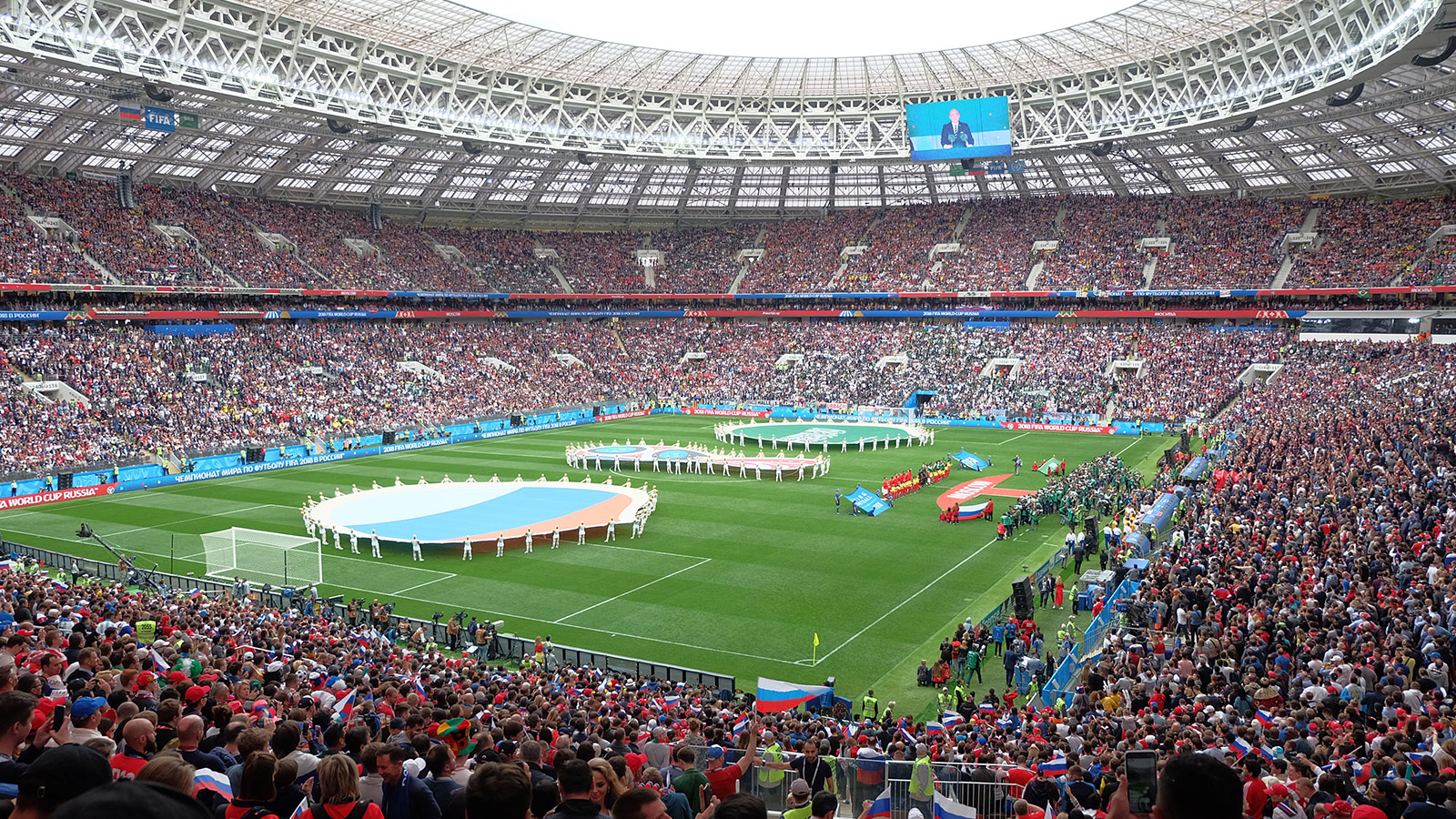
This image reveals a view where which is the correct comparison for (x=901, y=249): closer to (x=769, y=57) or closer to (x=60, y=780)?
(x=769, y=57)

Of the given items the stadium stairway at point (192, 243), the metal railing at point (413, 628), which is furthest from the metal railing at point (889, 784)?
the stadium stairway at point (192, 243)

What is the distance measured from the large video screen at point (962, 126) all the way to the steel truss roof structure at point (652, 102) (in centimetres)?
274

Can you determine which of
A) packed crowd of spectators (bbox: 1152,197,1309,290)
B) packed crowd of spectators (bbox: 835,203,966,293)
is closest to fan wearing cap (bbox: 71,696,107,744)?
packed crowd of spectators (bbox: 1152,197,1309,290)

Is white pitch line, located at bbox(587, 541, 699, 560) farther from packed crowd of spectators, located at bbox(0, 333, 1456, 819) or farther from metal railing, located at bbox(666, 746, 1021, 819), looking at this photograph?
metal railing, located at bbox(666, 746, 1021, 819)

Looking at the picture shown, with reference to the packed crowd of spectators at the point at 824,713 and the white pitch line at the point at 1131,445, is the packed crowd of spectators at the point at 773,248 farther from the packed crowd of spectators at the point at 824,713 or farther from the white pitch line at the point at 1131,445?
the packed crowd of spectators at the point at 824,713

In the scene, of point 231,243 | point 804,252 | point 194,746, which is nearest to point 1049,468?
point 194,746

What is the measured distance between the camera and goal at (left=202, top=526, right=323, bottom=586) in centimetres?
2773

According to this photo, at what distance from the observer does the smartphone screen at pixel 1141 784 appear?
488cm

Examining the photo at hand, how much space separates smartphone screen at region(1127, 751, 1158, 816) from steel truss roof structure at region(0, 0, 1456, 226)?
119 ft

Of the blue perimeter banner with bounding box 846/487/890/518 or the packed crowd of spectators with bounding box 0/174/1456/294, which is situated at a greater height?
the packed crowd of spectators with bounding box 0/174/1456/294

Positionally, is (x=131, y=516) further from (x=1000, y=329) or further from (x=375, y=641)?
(x=1000, y=329)

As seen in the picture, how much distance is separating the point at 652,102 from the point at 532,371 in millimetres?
22847

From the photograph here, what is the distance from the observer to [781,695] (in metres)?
17.9

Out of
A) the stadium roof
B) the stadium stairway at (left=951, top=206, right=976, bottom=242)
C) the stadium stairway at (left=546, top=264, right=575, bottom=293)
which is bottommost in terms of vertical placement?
the stadium stairway at (left=546, top=264, right=575, bottom=293)
